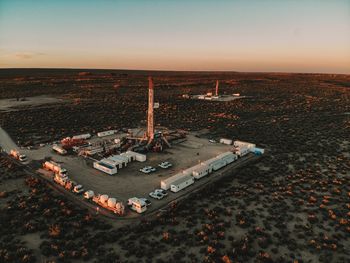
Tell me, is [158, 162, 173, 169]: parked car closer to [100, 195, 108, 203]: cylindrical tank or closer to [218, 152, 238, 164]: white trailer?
[218, 152, 238, 164]: white trailer

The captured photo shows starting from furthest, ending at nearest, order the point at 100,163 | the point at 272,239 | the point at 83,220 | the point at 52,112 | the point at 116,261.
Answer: the point at 52,112 → the point at 100,163 → the point at 83,220 → the point at 272,239 → the point at 116,261

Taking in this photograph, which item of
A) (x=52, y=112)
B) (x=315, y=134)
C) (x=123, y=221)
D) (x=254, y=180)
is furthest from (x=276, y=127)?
(x=52, y=112)

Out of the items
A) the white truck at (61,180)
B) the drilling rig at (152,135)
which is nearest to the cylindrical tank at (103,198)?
the white truck at (61,180)

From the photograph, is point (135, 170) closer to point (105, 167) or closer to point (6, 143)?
point (105, 167)

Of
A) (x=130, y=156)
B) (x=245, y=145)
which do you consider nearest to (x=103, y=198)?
(x=130, y=156)

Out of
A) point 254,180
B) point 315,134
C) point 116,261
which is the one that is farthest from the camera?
point 315,134

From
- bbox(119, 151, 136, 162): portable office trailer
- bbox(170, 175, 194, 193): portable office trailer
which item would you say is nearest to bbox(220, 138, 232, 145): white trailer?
bbox(119, 151, 136, 162): portable office trailer

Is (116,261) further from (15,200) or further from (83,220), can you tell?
(15,200)
